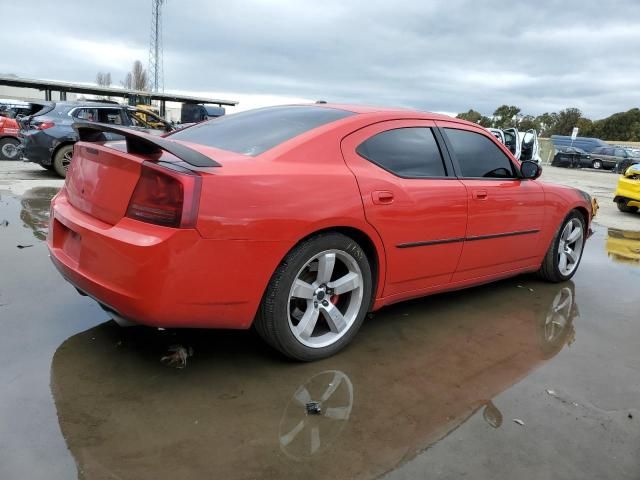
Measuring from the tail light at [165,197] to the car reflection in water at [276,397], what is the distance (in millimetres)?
874

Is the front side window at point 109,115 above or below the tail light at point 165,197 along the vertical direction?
below

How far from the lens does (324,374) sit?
110 inches

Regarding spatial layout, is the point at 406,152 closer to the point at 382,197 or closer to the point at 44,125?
the point at 382,197

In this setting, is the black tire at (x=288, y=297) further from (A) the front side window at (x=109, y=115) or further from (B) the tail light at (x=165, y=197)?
(A) the front side window at (x=109, y=115)

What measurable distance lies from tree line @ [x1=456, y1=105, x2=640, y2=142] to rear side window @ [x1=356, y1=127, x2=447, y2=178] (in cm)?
6874

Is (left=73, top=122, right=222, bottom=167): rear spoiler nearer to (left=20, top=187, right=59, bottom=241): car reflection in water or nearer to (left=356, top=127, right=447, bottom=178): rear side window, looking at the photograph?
(left=356, top=127, right=447, bottom=178): rear side window

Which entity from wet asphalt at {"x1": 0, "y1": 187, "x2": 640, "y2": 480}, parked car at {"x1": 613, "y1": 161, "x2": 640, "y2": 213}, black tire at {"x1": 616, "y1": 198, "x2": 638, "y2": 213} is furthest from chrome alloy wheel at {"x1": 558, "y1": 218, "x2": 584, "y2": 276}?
black tire at {"x1": 616, "y1": 198, "x2": 638, "y2": 213}

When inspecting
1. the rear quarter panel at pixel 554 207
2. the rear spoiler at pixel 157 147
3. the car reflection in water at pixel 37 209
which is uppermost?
the rear spoiler at pixel 157 147

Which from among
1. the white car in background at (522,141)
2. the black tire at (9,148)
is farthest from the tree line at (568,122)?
the black tire at (9,148)

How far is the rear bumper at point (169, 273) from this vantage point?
2271 millimetres

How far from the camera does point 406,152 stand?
3299 mm

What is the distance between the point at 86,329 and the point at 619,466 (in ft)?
9.60

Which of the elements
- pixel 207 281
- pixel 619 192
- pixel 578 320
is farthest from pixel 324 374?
pixel 619 192

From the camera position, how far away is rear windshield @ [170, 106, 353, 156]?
2943 millimetres
